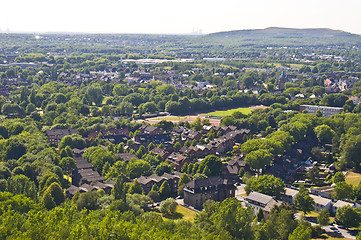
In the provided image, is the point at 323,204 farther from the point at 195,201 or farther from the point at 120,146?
the point at 120,146

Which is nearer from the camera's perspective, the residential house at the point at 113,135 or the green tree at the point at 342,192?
the green tree at the point at 342,192

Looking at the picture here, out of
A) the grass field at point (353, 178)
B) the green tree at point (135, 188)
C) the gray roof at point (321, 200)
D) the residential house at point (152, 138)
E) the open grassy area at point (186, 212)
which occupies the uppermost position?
the green tree at point (135, 188)

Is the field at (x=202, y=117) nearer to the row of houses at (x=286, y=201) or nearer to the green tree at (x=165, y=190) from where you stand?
the green tree at (x=165, y=190)

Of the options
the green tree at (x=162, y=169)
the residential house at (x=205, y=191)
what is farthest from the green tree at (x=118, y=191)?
the green tree at (x=162, y=169)

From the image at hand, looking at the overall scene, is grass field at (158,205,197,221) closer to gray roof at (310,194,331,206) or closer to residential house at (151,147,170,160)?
gray roof at (310,194,331,206)

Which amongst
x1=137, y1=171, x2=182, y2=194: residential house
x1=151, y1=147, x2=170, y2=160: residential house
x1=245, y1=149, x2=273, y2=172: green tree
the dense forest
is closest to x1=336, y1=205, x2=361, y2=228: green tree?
the dense forest

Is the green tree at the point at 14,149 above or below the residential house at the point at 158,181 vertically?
above
